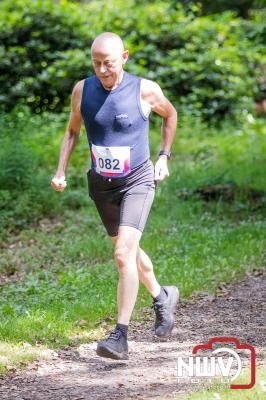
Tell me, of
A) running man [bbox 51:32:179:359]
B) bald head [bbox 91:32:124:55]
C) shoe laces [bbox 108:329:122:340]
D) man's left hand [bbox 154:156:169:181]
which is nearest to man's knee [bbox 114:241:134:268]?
running man [bbox 51:32:179:359]

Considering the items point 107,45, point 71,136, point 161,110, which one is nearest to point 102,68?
point 107,45

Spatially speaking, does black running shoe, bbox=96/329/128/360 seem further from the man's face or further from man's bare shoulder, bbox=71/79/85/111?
the man's face

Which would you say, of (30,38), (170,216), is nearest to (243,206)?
(170,216)

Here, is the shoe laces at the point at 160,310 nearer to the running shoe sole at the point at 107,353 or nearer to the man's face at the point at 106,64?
the running shoe sole at the point at 107,353

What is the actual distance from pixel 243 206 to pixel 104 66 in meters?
5.62

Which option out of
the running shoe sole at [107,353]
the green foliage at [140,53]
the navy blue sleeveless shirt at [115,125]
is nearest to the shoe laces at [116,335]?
the running shoe sole at [107,353]

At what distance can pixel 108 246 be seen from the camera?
961 cm

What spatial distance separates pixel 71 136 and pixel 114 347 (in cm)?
168

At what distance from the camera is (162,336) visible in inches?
252

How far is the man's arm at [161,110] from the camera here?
6.00m

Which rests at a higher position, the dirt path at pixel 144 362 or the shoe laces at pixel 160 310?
the shoe laces at pixel 160 310

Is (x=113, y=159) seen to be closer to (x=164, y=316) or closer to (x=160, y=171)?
(x=160, y=171)

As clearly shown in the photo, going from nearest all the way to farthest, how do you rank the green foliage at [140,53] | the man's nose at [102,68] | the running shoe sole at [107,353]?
the running shoe sole at [107,353] → the man's nose at [102,68] → the green foliage at [140,53]

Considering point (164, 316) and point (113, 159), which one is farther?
point (164, 316)
